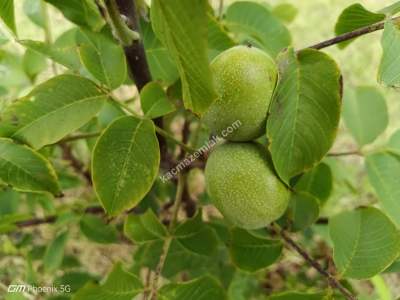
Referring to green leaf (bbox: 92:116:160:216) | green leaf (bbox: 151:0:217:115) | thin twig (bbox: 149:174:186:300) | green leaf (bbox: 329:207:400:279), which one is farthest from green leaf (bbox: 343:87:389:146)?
green leaf (bbox: 151:0:217:115)

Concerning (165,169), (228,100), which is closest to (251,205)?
(228,100)

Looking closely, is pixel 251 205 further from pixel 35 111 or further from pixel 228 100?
pixel 35 111

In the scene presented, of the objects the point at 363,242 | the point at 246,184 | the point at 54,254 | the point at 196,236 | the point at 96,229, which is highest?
the point at 246,184

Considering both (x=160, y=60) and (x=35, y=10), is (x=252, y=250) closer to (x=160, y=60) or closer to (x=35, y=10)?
(x=160, y=60)

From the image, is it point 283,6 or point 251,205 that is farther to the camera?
point 283,6

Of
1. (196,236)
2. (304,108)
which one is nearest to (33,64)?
(196,236)
